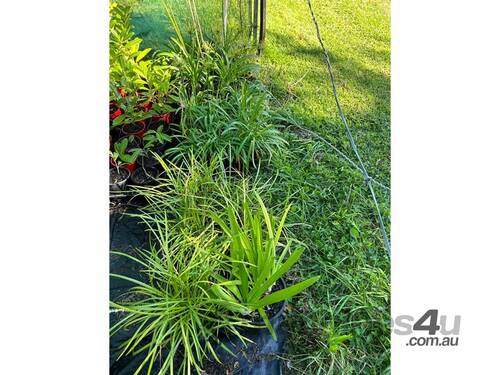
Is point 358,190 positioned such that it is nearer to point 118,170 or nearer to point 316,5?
point 118,170

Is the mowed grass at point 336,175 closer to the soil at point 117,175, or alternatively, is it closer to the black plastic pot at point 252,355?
the black plastic pot at point 252,355

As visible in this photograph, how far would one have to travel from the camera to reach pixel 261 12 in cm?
250

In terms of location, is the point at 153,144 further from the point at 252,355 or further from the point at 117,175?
the point at 252,355

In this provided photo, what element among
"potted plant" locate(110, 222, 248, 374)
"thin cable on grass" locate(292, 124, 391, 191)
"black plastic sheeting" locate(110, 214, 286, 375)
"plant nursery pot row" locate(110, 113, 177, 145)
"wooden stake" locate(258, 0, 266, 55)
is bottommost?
"black plastic sheeting" locate(110, 214, 286, 375)

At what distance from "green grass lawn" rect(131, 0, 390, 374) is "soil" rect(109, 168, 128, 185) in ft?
2.08

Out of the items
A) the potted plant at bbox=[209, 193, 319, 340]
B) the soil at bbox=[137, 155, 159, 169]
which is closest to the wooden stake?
the soil at bbox=[137, 155, 159, 169]

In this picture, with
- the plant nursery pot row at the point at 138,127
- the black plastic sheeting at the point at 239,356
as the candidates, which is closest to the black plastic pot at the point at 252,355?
the black plastic sheeting at the point at 239,356

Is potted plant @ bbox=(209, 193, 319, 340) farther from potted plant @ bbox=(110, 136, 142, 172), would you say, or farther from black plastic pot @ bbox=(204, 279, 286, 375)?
potted plant @ bbox=(110, 136, 142, 172)

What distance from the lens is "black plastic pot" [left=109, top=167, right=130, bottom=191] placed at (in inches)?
75.9

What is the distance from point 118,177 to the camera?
1.98 metres

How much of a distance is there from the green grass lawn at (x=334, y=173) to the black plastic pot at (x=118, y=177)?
63 cm

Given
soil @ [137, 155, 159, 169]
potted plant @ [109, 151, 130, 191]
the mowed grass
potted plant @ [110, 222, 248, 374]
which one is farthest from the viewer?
soil @ [137, 155, 159, 169]

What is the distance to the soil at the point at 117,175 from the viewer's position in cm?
196
